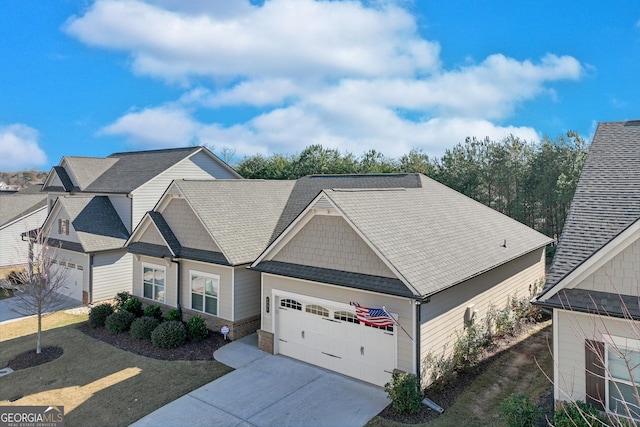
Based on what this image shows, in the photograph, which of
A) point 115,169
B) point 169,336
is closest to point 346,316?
point 169,336

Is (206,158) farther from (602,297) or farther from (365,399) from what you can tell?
(602,297)

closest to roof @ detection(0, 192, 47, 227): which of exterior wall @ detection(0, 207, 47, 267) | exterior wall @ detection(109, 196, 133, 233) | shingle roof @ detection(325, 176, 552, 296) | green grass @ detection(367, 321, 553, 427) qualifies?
exterior wall @ detection(0, 207, 47, 267)

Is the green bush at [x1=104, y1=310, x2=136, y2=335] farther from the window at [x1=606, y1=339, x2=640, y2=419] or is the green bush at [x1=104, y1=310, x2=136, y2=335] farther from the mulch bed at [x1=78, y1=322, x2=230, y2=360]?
the window at [x1=606, y1=339, x2=640, y2=419]

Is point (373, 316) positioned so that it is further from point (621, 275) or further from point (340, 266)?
point (621, 275)

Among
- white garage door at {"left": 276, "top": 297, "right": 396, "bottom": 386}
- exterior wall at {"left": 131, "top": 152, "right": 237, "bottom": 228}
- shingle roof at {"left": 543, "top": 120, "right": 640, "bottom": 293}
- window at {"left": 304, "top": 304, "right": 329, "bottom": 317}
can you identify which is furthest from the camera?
exterior wall at {"left": 131, "top": 152, "right": 237, "bottom": 228}

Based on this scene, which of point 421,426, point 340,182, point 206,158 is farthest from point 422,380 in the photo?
point 206,158

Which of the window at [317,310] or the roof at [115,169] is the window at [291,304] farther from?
the roof at [115,169]

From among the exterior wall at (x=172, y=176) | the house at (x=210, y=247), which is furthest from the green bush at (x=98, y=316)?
the exterior wall at (x=172, y=176)
